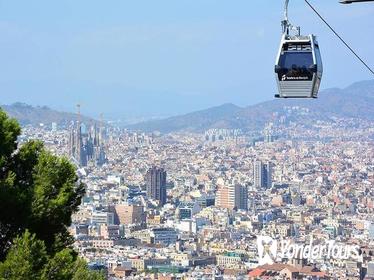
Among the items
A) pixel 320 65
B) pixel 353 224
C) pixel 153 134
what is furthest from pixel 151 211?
pixel 153 134

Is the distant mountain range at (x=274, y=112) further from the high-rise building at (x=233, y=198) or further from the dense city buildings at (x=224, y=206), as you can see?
the high-rise building at (x=233, y=198)

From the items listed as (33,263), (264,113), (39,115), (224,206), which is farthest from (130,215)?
(264,113)

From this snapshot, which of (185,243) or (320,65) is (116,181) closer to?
(185,243)

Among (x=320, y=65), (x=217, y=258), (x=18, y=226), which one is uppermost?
(x=320, y=65)

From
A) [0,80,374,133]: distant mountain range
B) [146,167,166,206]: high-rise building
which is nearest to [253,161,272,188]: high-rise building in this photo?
[146,167,166,206]: high-rise building

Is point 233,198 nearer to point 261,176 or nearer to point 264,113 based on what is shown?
point 261,176
